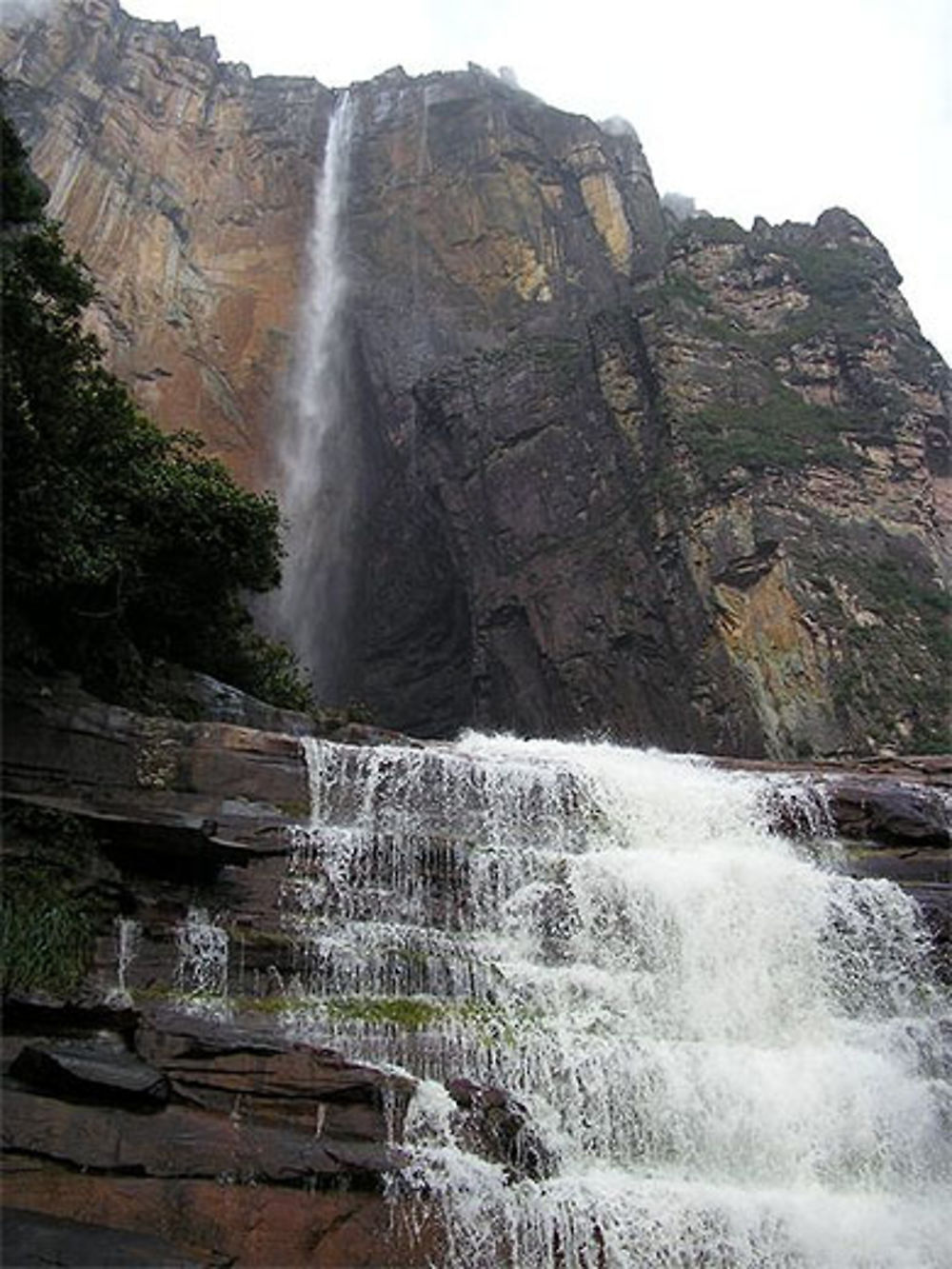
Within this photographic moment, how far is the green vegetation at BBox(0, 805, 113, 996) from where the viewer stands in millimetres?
12242

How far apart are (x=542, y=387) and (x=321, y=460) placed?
947cm

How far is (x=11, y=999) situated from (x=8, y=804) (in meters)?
3.39

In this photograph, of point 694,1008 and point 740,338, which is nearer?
point 694,1008

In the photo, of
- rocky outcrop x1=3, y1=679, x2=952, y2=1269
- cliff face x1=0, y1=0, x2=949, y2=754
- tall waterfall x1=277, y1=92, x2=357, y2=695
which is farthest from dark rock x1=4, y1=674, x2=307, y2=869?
tall waterfall x1=277, y1=92, x2=357, y2=695

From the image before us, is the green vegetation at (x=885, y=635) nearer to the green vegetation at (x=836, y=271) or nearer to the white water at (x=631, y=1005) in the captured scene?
the white water at (x=631, y=1005)

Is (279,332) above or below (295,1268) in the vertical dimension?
above

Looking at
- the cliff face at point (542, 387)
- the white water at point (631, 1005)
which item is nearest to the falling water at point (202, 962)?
the white water at point (631, 1005)

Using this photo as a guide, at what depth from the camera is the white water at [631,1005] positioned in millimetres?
11188

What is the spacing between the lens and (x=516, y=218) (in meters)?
49.5

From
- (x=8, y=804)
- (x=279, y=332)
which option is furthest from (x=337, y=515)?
(x=8, y=804)

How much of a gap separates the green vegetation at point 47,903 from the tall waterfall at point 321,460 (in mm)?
21734

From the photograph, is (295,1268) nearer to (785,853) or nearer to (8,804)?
(8,804)

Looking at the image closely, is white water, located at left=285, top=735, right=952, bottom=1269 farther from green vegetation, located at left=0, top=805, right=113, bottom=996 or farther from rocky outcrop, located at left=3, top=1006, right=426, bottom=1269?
green vegetation, located at left=0, top=805, right=113, bottom=996

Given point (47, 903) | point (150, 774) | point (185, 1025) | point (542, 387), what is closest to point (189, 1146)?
Answer: point (185, 1025)
